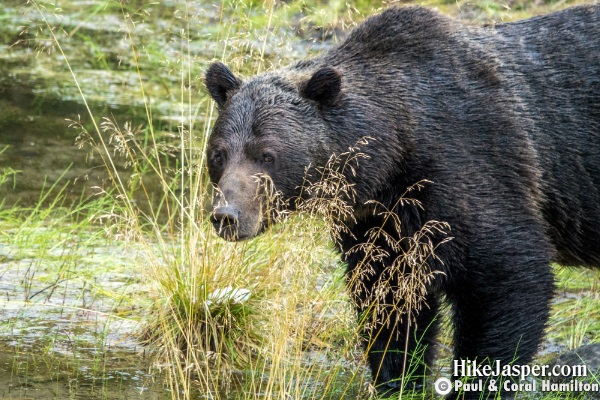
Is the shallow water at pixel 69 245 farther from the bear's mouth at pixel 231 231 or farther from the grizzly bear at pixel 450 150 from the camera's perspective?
the bear's mouth at pixel 231 231

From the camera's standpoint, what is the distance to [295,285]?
5.22 m

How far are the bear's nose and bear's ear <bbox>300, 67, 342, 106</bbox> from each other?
0.84 m

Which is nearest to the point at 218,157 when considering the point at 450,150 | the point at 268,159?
the point at 268,159

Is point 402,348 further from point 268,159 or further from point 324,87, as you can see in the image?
point 324,87

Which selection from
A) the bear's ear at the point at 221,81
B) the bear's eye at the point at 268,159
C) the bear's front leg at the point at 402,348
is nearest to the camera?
the bear's eye at the point at 268,159

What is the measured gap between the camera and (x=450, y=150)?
595cm

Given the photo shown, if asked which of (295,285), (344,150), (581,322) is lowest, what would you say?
(581,322)

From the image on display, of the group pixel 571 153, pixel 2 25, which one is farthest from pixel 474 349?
pixel 2 25

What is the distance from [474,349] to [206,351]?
152 centimetres

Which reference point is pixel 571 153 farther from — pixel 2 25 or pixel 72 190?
pixel 2 25

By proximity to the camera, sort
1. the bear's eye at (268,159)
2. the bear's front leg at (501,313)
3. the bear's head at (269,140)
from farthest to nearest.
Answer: the bear's front leg at (501,313), the bear's eye at (268,159), the bear's head at (269,140)

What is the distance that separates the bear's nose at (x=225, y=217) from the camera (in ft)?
17.8

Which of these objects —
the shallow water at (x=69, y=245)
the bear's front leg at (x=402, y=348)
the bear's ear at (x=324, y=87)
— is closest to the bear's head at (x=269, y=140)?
the bear's ear at (x=324, y=87)

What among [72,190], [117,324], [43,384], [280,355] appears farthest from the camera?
[72,190]
